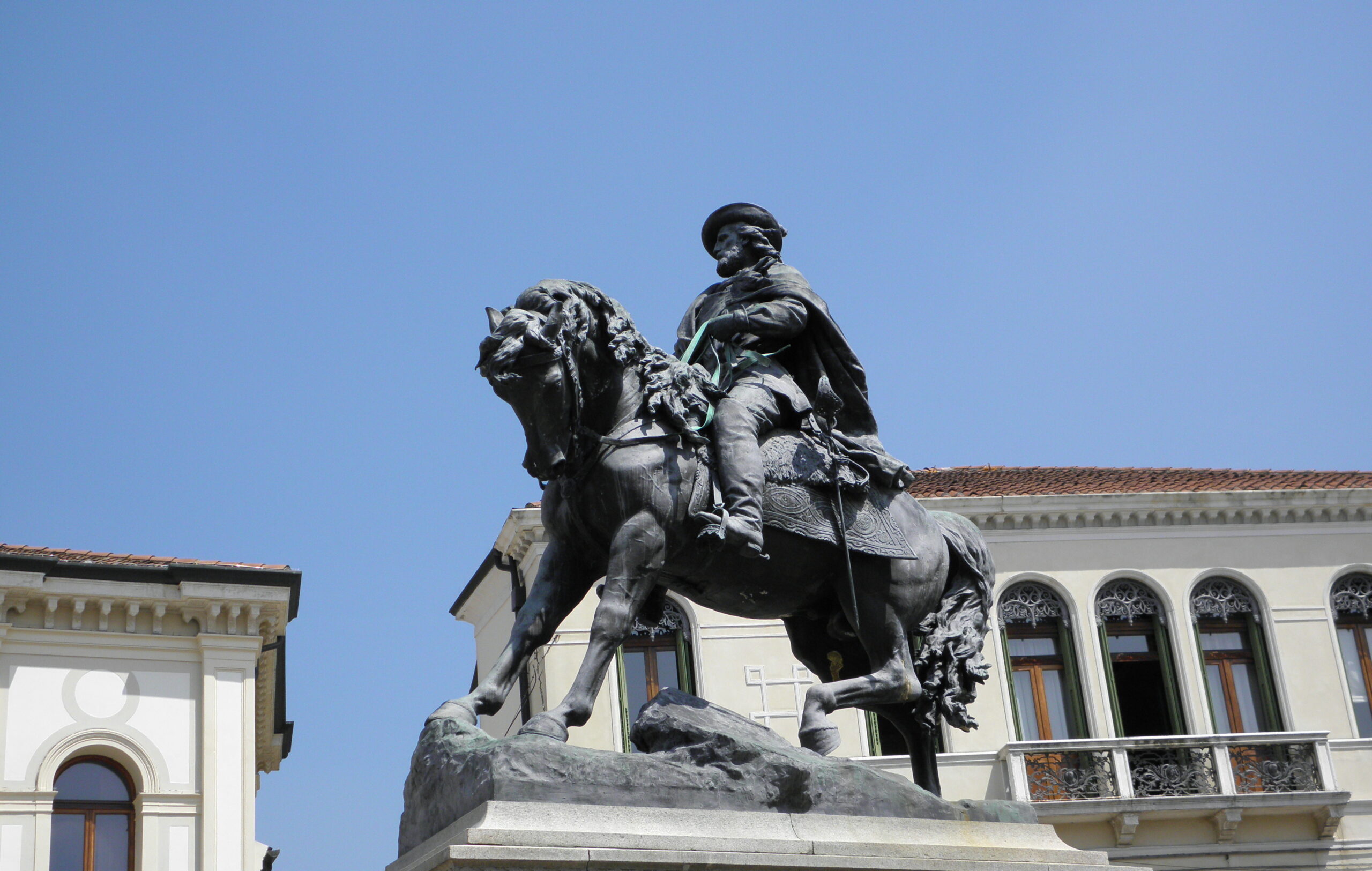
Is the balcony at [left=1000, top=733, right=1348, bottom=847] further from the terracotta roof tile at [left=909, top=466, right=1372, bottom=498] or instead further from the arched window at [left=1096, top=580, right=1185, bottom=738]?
the terracotta roof tile at [left=909, top=466, right=1372, bottom=498]

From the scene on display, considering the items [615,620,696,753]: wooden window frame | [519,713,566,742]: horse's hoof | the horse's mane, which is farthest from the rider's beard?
[615,620,696,753]: wooden window frame

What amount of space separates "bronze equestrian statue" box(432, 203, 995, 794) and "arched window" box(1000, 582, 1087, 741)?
18534mm

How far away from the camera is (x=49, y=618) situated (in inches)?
790

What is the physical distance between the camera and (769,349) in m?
6.62

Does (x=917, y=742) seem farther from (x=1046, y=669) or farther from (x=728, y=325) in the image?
(x=1046, y=669)

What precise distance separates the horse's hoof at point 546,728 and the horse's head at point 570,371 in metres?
0.91

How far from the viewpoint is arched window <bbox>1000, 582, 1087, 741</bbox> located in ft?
80.9

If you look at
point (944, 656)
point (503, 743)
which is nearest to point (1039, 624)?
point (944, 656)

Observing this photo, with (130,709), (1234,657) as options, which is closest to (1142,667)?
(1234,657)

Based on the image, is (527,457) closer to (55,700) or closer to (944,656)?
(944,656)

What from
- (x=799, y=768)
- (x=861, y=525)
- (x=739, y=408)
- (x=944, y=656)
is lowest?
(x=799, y=768)

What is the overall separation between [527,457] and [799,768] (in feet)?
4.85

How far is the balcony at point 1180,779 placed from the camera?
23.3 metres

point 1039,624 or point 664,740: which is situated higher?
point 1039,624
